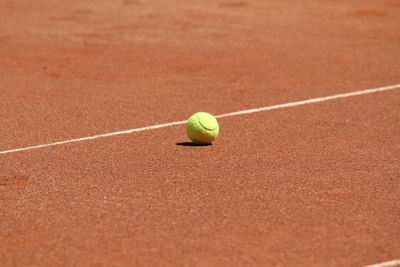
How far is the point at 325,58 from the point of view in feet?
39.4

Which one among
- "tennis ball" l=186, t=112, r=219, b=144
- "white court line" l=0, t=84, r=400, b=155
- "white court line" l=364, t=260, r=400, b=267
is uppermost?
"white court line" l=0, t=84, r=400, b=155

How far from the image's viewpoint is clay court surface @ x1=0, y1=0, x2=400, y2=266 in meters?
5.58

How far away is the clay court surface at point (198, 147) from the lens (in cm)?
558

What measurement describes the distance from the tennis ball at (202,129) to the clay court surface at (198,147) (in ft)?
0.40

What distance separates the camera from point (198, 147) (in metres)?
7.91

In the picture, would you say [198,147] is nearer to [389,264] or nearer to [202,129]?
[202,129]

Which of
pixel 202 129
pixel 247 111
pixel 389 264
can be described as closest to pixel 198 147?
pixel 202 129

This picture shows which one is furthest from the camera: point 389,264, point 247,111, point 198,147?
point 247,111

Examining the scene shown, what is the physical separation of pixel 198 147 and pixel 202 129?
0.23 meters

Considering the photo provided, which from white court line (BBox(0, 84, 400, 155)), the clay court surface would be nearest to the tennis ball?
the clay court surface

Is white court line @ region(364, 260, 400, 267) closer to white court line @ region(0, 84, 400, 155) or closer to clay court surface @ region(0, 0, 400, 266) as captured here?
clay court surface @ region(0, 0, 400, 266)

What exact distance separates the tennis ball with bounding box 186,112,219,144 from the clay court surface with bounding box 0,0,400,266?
0.12 metres

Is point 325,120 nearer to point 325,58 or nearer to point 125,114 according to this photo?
point 125,114

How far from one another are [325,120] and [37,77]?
3998mm
